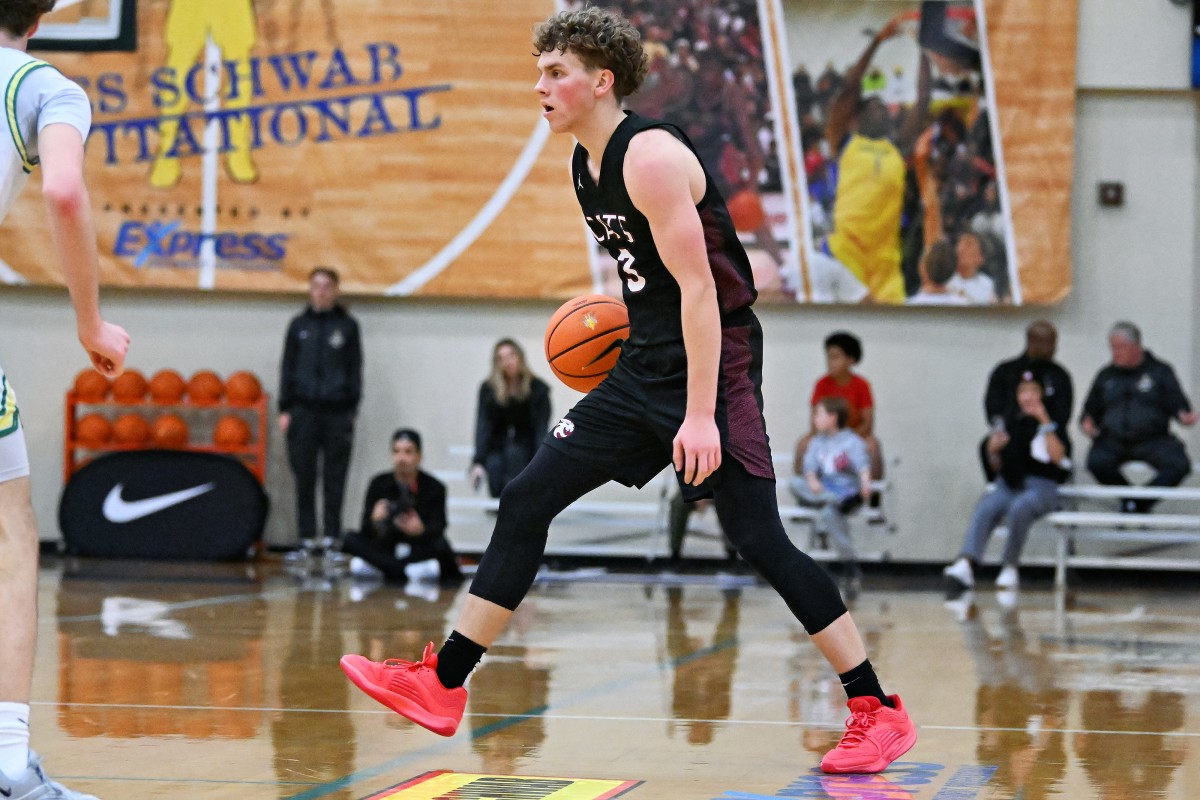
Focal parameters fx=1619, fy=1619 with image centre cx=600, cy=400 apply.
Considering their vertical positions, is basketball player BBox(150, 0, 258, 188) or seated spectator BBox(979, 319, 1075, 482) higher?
basketball player BBox(150, 0, 258, 188)

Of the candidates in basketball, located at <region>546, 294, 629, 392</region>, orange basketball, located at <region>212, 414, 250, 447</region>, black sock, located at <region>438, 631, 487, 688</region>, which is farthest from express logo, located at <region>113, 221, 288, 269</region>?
black sock, located at <region>438, 631, 487, 688</region>

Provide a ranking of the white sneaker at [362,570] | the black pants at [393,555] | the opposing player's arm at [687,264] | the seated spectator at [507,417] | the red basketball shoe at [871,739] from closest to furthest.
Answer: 1. the opposing player's arm at [687,264]
2. the red basketball shoe at [871,739]
3. the black pants at [393,555]
4. the white sneaker at [362,570]
5. the seated spectator at [507,417]

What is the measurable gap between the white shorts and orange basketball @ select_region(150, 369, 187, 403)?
9.01 m

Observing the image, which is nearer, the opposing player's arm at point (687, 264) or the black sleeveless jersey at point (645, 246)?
the opposing player's arm at point (687, 264)

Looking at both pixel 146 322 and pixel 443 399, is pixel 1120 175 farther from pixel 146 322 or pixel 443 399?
pixel 146 322

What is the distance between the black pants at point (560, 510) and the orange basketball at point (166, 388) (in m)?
8.56

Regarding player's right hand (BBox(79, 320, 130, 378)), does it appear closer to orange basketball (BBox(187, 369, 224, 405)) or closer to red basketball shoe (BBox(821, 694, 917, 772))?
red basketball shoe (BBox(821, 694, 917, 772))

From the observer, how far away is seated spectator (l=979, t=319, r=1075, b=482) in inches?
429

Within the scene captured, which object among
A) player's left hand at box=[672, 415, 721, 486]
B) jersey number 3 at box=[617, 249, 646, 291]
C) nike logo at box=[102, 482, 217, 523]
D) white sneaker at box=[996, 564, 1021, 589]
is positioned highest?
jersey number 3 at box=[617, 249, 646, 291]

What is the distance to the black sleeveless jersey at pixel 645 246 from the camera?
12.5ft

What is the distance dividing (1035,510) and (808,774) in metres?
7.25

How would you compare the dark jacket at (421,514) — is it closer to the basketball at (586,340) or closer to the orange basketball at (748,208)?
the orange basketball at (748,208)

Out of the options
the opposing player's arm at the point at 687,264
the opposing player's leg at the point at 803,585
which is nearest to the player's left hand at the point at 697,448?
the opposing player's arm at the point at 687,264

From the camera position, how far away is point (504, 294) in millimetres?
12086
